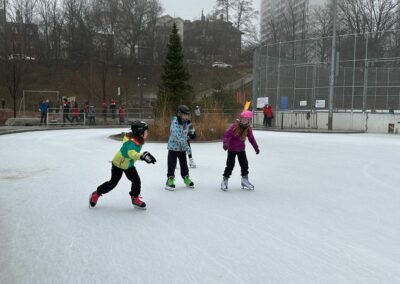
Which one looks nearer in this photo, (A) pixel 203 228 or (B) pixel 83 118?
(A) pixel 203 228

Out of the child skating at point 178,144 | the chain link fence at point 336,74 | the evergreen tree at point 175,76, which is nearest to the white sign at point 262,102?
the chain link fence at point 336,74

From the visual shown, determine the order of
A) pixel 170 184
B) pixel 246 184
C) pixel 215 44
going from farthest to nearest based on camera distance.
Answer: pixel 215 44
pixel 246 184
pixel 170 184

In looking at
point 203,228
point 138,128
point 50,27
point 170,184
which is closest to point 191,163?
point 170,184

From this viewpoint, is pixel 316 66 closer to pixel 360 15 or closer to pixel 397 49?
pixel 397 49

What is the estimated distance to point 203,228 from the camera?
4.85m

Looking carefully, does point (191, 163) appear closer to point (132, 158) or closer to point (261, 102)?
point (132, 158)

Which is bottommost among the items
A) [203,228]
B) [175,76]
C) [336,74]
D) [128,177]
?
[203,228]

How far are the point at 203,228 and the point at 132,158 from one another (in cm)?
126

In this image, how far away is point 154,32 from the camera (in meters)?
62.1

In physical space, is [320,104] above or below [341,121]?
above

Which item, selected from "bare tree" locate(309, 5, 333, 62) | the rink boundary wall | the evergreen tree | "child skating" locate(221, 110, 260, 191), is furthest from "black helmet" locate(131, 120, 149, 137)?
"bare tree" locate(309, 5, 333, 62)

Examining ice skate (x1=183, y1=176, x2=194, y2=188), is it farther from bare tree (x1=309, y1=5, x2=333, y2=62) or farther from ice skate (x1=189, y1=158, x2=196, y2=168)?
bare tree (x1=309, y1=5, x2=333, y2=62)

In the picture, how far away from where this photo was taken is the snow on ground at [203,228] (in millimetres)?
3596

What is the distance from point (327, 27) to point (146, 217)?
49.1 metres
